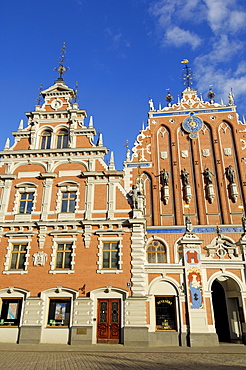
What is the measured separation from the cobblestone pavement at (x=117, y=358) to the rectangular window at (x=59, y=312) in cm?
173

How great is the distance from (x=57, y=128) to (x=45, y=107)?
2.57 metres

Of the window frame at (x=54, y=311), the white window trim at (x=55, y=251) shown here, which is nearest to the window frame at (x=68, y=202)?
the white window trim at (x=55, y=251)

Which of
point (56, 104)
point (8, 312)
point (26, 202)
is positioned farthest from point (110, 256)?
point (56, 104)

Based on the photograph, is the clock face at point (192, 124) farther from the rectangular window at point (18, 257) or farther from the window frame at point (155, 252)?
the rectangular window at point (18, 257)

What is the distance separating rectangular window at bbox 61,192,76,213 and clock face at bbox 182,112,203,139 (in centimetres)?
1400

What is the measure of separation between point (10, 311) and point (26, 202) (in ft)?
24.4

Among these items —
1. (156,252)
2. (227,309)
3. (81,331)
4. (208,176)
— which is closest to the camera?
(81,331)

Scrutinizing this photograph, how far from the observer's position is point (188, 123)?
3019cm

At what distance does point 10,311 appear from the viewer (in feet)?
63.0

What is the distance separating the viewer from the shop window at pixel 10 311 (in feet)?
62.1

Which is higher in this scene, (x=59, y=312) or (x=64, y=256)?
(x=64, y=256)

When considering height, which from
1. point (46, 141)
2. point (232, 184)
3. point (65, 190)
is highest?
point (46, 141)

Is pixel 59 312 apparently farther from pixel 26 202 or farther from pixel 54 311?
pixel 26 202

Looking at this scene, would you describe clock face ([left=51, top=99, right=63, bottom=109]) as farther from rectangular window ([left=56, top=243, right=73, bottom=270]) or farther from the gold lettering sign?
the gold lettering sign
